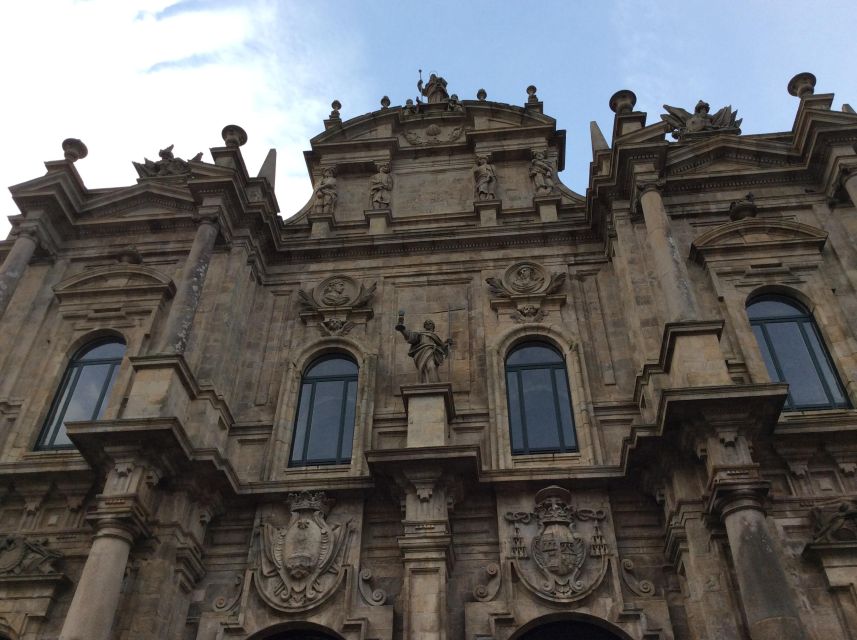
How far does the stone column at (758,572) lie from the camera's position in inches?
347

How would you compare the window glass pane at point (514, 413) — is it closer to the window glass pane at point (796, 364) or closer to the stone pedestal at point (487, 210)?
the stone pedestal at point (487, 210)

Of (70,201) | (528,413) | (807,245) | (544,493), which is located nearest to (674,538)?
(544,493)

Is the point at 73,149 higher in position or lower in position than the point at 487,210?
higher

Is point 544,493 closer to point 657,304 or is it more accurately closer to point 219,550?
point 657,304

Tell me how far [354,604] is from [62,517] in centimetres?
476

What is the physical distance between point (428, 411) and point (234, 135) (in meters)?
8.11

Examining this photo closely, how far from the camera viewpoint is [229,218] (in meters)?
15.5

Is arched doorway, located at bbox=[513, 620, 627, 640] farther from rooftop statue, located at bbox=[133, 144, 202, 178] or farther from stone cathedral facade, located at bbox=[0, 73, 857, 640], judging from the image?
rooftop statue, located at bbox=[133, 144, 202, 178]

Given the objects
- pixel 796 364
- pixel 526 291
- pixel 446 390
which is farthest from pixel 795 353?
pixel 446 390

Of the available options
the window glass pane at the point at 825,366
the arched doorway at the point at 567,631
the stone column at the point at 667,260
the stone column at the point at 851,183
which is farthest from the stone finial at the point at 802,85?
the arched doorway at the point at 567,631

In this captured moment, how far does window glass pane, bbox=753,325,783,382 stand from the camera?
42.0 feet

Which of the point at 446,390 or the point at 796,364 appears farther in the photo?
the point at 796,364

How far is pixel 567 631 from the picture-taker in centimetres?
1083

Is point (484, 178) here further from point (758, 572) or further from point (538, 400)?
point (758, 572)
